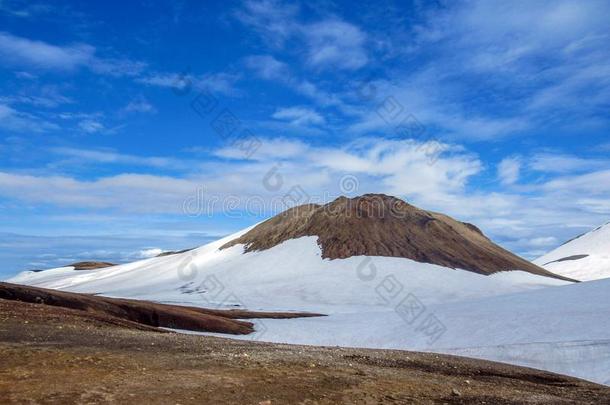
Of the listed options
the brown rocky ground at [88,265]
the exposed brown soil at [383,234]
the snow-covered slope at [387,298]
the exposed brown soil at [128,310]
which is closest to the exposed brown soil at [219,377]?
the snow-covered slope at [387,298]

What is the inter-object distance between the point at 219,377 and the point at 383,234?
12628 cm

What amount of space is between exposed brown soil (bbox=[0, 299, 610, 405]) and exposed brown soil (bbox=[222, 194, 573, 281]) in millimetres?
107244

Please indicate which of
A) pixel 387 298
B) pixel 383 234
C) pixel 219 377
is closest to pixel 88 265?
pixel 383 234

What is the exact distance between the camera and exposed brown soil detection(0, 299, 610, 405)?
11.9 meters

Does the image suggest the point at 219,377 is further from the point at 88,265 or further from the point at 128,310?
the point at 88,265

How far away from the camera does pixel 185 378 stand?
44.2 ft

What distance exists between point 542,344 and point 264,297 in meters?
68.7

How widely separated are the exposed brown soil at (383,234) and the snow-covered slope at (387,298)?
4614 millimetres

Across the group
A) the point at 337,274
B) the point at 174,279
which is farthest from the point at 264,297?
the point at 174,279

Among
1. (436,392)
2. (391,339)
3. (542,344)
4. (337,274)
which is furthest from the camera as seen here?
(337,274)

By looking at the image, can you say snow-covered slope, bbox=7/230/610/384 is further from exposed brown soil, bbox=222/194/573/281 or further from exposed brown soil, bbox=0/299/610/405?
exposed brown soil, bbox=0/299/610/405

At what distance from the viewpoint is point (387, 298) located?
9488 centimetres

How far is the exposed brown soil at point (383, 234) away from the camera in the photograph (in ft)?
424

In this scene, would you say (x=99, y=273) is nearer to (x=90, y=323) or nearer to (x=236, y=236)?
(x=236, y=236)
